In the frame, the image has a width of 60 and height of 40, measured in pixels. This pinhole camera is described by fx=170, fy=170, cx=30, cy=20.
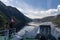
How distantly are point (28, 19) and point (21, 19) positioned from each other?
285mm

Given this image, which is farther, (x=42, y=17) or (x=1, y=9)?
(x=1, y=9)

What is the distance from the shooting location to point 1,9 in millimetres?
9297

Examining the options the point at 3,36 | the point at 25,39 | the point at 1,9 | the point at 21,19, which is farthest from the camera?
the point at 1,9

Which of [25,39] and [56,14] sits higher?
[56,14]

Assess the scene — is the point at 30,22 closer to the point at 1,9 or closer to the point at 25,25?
the point at 25,25

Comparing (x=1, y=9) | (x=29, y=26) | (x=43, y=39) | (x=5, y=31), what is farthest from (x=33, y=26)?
(x=1, y=9)

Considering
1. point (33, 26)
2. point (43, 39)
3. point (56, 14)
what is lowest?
point (43, 39)

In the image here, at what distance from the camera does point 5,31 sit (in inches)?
155

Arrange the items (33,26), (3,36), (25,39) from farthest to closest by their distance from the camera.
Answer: (33,26), (25,39), (3,36)

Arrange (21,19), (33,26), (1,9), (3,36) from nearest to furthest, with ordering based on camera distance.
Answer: (3,36), (33,26), (21,19), (1,9)

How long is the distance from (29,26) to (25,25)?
250mm

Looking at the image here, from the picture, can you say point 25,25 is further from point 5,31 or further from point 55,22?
point 5,31

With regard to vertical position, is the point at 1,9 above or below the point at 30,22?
above

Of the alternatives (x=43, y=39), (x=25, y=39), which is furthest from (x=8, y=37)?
(x=43, y=39)
